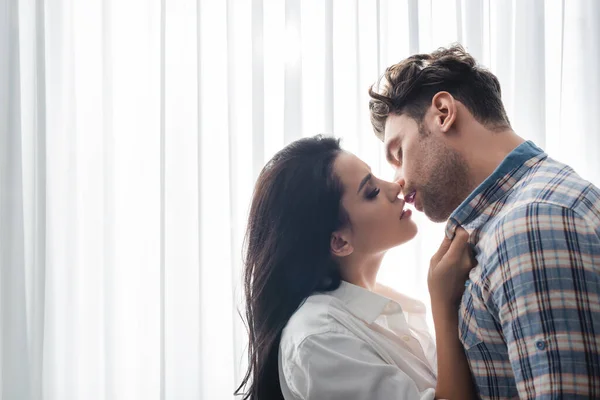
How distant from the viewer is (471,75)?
133 centimetres

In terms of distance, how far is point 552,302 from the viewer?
910mm

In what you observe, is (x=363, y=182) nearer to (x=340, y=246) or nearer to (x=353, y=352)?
(x=340, y=246)

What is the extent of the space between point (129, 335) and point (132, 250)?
25 centimetres

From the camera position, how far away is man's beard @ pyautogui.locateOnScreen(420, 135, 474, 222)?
1.26 metres

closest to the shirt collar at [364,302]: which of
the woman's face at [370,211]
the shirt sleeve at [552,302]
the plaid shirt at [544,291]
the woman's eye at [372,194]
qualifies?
the woman's face at [370,211]

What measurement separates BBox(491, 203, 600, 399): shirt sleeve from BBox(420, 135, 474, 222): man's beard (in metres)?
0.29

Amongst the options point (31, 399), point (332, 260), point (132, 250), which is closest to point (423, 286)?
point (332, 260)

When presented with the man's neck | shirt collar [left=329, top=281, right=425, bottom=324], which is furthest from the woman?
the man's neck

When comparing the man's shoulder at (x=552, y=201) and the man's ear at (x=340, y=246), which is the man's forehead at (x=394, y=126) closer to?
the man's ear at (x=340, y=246)

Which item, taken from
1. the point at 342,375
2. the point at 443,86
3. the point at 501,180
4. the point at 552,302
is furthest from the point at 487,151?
the point at 342,375

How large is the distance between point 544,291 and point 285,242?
622mm

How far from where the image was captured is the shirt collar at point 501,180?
115cm

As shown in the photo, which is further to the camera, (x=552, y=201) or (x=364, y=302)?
(x=364, y=302)

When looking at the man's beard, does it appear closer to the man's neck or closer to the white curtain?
the man's neck
